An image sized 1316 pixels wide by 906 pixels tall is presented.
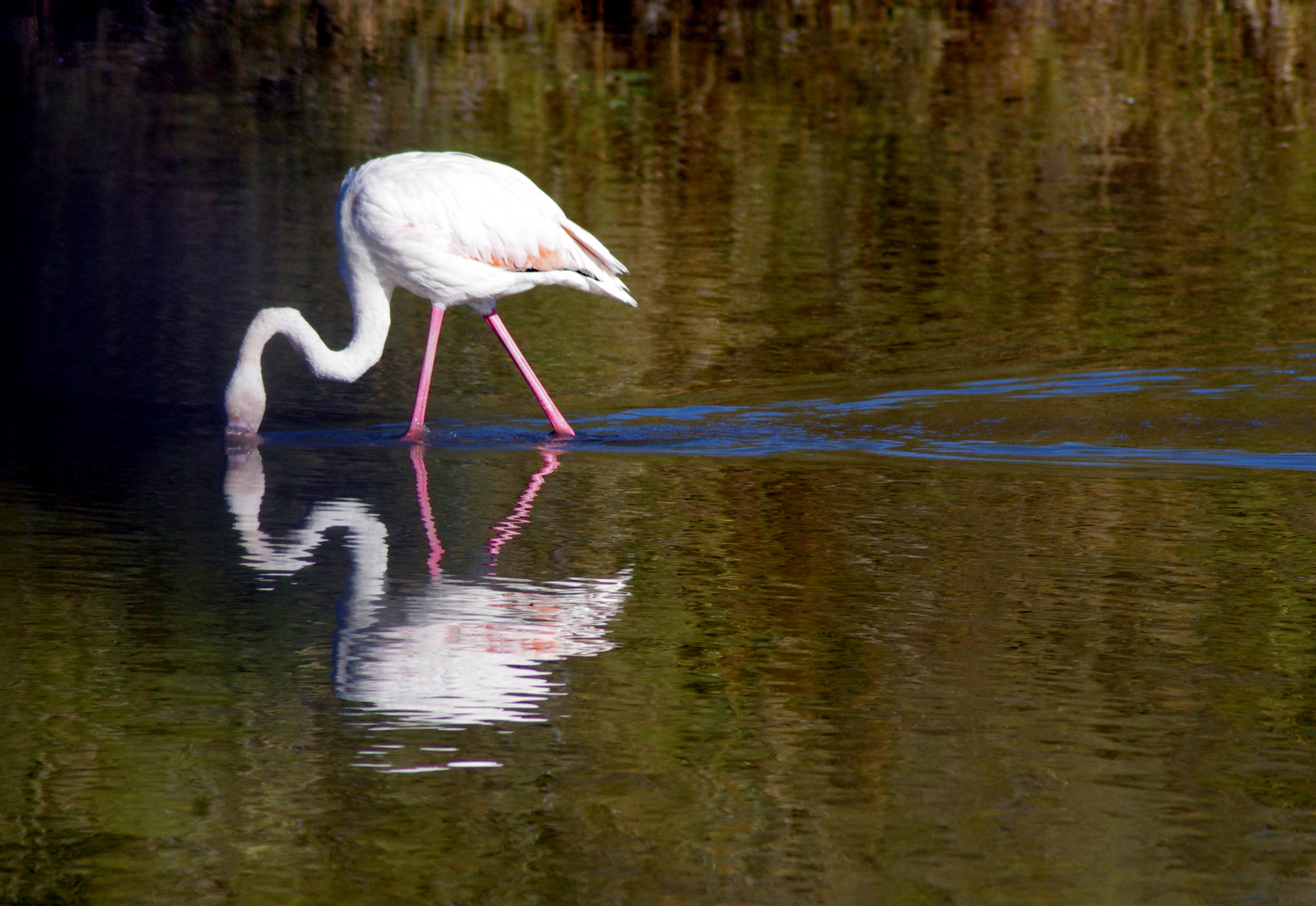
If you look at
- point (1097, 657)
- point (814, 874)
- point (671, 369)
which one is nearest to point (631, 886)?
point (814, 874)

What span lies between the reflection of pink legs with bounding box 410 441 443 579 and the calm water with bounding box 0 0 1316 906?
3 cm

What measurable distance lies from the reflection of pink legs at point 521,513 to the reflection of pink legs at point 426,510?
0.61 ft

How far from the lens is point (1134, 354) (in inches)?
398

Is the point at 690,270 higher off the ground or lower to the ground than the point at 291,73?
lower

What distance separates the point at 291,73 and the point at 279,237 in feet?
38.4

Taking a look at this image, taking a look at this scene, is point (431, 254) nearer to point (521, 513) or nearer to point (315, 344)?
point (315, 344)

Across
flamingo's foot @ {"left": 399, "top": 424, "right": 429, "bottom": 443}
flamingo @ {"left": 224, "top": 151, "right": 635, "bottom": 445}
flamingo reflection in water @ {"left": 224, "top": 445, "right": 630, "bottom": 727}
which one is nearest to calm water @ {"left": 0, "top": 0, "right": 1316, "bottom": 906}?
flamingo reflection in water @ {"left": 224, "top": 445, "right": 630, "bottom": 727}

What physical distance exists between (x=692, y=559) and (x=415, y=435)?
9.01ft

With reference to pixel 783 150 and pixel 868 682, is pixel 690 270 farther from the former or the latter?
pixel 868 682

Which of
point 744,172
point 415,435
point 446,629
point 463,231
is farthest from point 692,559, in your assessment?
point 744,172

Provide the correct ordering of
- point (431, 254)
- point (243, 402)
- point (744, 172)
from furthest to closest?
1. point (744, 172)
2. point (431, 254)
3. point (243, 402)

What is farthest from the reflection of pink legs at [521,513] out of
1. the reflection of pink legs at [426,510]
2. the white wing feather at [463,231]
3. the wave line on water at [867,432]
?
the white wing feather at [463,231]

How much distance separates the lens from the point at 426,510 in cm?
710

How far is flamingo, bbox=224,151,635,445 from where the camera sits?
8.73 m
